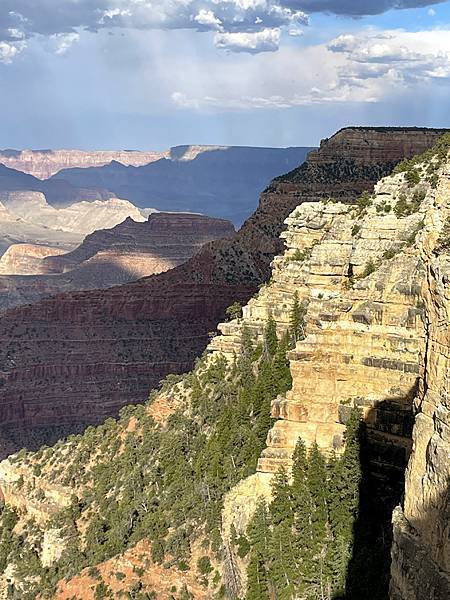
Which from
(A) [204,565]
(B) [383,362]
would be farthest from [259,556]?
(B) [383,362]

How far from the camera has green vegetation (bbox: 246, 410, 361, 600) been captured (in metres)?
28.6

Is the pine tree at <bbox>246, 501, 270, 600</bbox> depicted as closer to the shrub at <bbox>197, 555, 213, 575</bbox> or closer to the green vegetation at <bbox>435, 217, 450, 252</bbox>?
the shrub at <bbox>197, 555, 213, 575</bbox>

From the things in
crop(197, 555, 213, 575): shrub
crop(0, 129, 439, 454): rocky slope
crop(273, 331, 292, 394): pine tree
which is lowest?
crop(0, 129, 439, 454): rocky slope

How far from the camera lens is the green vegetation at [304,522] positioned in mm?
28609

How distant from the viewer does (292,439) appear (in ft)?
98.7

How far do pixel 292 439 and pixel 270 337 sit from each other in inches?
588

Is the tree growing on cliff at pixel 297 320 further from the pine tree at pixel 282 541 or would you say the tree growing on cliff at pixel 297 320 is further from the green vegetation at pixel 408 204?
the pine tree at pixel 282 541

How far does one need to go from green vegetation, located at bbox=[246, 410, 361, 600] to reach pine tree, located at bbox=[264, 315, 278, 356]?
1385 cm

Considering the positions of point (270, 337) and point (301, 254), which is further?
point (301, 254)

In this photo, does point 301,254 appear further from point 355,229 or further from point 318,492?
point 318,492

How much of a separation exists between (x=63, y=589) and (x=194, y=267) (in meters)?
68.9

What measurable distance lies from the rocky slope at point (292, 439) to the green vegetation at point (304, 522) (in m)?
0.21

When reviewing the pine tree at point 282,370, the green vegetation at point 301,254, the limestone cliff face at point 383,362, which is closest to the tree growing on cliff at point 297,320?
the pine tree at point 282,370

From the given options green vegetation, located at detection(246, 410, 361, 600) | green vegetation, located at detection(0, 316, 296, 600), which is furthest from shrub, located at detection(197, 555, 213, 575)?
green vegetation, located at detection(246, 410, 361, 600)
